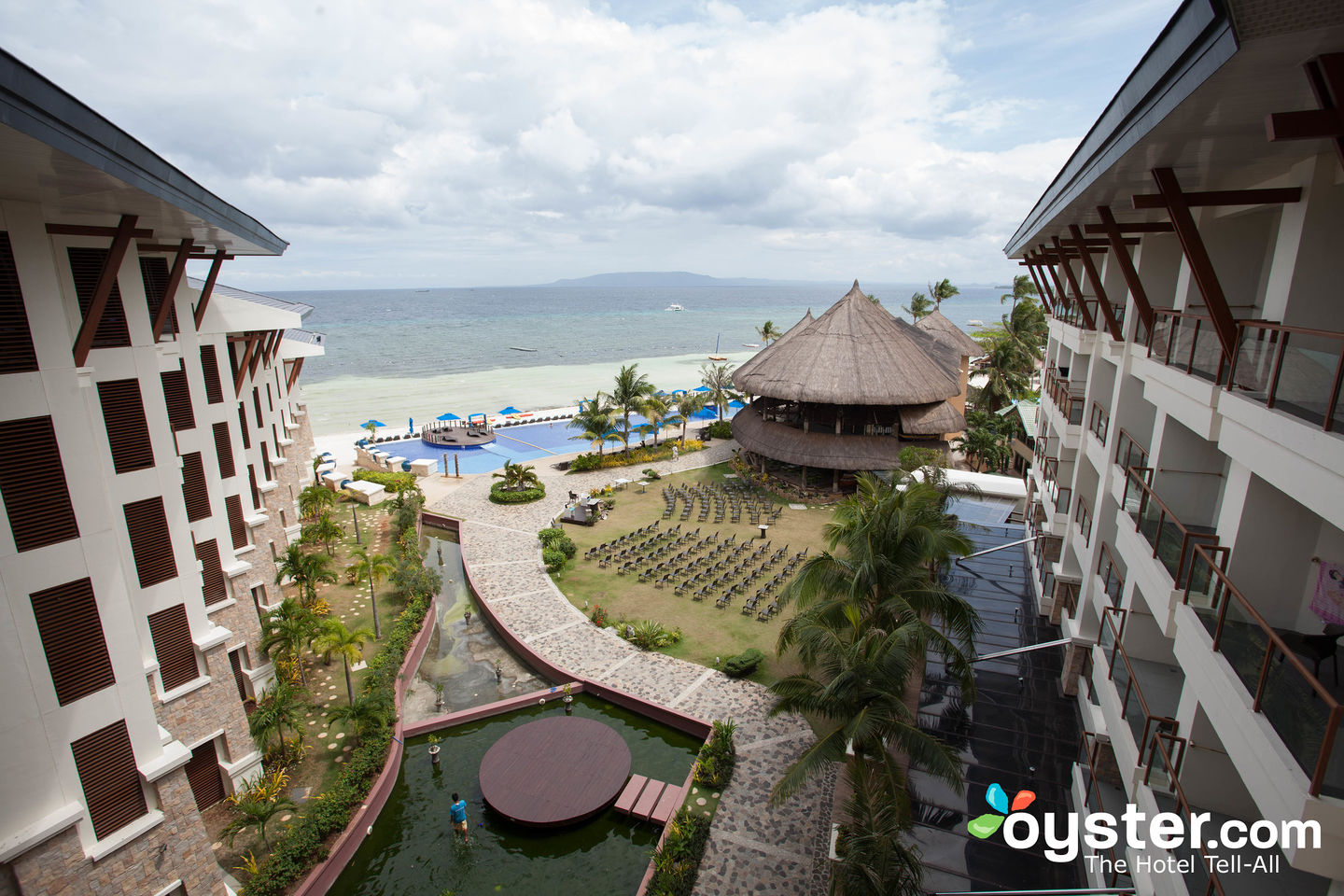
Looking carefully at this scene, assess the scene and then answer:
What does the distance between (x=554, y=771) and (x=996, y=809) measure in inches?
330

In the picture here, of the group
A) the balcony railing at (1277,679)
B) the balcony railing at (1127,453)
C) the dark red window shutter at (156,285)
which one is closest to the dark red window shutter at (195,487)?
the dark red window shutter at (156,285)

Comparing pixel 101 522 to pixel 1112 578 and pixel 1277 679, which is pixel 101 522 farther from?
pixel 1112 578

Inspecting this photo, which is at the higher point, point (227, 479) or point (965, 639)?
point (227, 479)

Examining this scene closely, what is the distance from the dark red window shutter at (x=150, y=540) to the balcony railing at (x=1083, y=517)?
1676 centimetres

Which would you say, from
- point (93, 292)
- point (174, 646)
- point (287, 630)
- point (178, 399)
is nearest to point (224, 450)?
point (178, 399)

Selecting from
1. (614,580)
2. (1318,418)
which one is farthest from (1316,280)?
(614,580)

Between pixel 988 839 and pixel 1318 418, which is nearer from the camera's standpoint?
pixel 1318 418

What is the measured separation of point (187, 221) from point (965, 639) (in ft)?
48.2

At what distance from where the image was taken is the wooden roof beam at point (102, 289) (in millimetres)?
8273

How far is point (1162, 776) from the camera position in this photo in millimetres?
7836

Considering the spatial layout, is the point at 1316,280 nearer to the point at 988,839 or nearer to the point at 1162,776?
the point at 1162,776

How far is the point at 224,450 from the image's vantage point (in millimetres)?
14930

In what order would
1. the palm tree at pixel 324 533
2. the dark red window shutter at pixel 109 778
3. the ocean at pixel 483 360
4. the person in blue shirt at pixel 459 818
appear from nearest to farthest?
the dark red window shutter at pixel 109 778
the person in blue shirt at pixel 459 818
the palm tree at pixel 324 533
the ocean at pixel 483 360

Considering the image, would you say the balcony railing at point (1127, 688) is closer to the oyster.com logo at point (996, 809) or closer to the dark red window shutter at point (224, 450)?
the oyster.com logo at point (996, 809)
